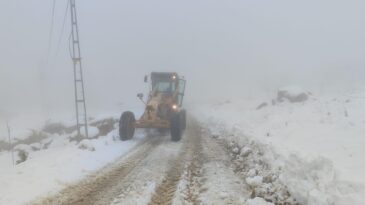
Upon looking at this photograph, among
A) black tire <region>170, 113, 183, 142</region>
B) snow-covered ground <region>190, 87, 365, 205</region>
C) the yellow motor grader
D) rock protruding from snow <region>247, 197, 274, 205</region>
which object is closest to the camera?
snow-covered ground <region>190, 87, 365, 205</region>

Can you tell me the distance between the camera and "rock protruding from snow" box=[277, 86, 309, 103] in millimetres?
29714

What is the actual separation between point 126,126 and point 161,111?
1987 millimetres

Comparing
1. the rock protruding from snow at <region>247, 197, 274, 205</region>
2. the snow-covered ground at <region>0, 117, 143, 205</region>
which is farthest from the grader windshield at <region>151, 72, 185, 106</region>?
the rock protruding from snow at <region>247, 197, 274, 205</region>

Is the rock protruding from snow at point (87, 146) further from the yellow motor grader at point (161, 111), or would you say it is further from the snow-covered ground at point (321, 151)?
the snow-covered ground at point (321, 151)

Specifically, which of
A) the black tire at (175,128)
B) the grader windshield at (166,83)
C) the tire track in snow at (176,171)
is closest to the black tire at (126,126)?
the black tire at (175,128)

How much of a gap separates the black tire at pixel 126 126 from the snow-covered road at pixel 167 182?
2.78 metres

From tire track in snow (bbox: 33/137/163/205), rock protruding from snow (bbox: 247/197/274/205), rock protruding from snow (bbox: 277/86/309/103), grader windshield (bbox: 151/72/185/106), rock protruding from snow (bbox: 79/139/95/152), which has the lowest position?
rock protruding from snow (bbox: 277/86/309/103)

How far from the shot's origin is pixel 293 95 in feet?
98.7

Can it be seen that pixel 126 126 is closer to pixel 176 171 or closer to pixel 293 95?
pixel 176 171

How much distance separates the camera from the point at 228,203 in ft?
24.4

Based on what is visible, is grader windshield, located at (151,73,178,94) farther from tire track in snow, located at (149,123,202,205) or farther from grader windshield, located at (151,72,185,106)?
tire track in snow, located at (149,123,202,205)

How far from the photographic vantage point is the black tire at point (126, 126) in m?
16.7

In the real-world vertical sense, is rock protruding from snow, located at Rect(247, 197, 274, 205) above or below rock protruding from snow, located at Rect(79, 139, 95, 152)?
above

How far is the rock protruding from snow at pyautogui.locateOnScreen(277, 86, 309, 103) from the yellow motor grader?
11.7 m
